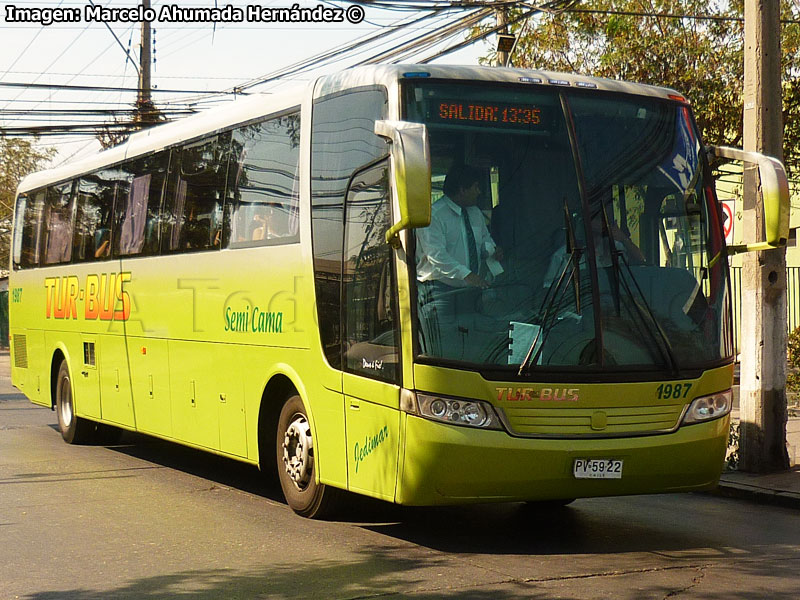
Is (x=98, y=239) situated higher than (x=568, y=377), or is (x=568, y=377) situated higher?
(x=98, y=239)

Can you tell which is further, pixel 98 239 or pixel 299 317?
pixel 98 239

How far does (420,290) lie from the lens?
25.6ft

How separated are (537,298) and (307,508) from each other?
8.48 feet

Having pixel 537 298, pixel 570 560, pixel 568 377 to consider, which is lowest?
pixel 570 560

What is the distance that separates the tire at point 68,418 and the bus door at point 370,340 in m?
7.20

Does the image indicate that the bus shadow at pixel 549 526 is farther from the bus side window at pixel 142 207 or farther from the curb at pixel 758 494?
the bus side window at pixel 142 207

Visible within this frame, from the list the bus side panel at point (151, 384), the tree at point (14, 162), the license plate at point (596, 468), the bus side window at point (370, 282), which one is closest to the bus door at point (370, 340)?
the bus side window at point (370, 282)

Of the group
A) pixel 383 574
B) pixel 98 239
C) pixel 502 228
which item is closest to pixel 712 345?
pixel 502 228

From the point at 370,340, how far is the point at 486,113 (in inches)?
66.2

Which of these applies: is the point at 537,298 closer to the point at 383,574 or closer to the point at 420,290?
the point at 420,290

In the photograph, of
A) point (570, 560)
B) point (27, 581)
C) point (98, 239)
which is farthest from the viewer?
point (98, 239)

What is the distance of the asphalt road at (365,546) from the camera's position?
22.6ft

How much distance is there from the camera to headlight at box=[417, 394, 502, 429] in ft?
25.2

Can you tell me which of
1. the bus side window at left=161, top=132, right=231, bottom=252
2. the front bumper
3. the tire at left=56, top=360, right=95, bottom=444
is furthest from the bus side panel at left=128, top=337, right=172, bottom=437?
the front bumper
